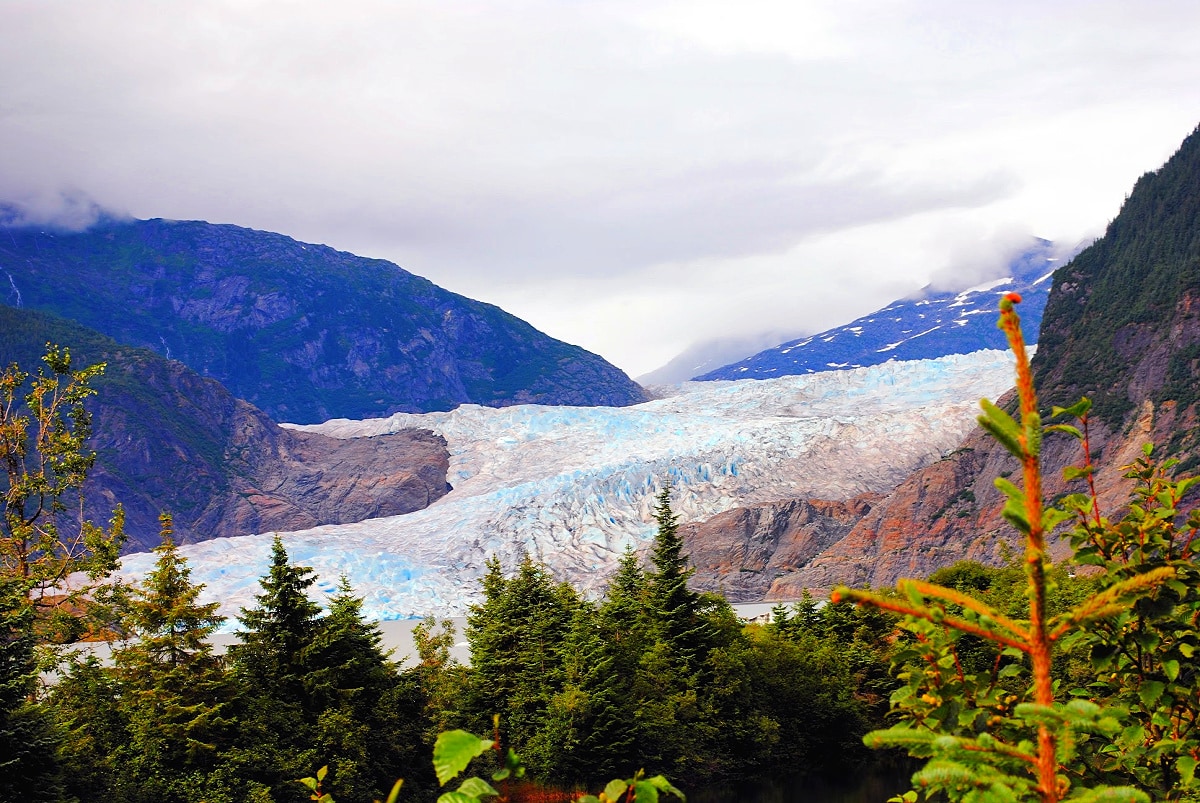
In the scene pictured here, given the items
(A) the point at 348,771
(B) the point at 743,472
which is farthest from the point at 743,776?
(B) the point at 743,472

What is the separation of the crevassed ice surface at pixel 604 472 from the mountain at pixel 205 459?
7.91 metres

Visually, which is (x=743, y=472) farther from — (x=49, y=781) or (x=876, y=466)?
(x=49, y=781)

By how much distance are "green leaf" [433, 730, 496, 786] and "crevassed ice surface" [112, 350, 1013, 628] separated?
254ft

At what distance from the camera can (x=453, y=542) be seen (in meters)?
98.9

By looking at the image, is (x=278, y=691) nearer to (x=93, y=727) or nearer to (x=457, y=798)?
(x=93, y=727)

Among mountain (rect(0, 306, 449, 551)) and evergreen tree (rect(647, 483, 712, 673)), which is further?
mountain (rect(0, 306, 449, 551))

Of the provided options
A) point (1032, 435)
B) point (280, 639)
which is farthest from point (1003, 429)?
point (280, 639)

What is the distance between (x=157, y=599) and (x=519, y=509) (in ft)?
230

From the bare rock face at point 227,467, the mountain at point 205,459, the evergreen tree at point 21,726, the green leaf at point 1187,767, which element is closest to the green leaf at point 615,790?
the green leaf at point 1187,767

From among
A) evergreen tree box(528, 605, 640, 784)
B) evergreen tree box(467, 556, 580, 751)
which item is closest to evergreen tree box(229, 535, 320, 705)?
evergreen tree box(467, 556, 580, 751)

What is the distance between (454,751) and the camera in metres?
3.33

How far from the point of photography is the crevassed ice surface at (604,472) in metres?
93.1

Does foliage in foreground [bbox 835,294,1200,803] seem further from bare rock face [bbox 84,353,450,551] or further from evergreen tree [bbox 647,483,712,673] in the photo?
bare rock face [bbox 84,353,450,551]

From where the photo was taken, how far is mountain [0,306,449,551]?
452 ft
